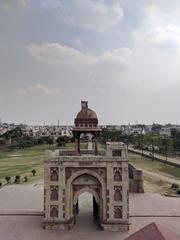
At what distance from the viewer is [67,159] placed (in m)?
23.1

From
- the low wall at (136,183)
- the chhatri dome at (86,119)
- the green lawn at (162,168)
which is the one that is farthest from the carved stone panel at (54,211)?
the green lawn at (162,168)

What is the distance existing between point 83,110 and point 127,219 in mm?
9459

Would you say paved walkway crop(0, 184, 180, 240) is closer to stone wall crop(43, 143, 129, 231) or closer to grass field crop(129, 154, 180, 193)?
stone wall crop(43, 143, 129, 231)

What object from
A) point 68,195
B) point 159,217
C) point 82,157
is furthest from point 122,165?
point 159,217

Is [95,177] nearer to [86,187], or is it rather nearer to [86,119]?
[86,187]

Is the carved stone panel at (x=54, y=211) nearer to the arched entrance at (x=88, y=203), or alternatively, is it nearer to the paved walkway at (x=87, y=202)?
the arched entrance at (x=88, y=203)

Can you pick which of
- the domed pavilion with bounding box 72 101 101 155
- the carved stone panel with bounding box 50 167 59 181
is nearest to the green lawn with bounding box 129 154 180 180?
the domed pavilion with bounding box 72 101 101 155

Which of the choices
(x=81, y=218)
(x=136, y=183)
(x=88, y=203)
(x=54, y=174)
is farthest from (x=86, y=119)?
(x=136, y=183)

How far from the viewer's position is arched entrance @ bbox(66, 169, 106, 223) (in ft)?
75.9

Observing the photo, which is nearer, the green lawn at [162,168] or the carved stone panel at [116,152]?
the carved stone panel at [116,152]

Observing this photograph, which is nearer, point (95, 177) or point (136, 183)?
point (95, 177)

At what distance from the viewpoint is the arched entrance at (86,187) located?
23.1 metres

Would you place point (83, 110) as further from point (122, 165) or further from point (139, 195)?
point (139, 195)

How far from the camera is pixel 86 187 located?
23.6 metres
